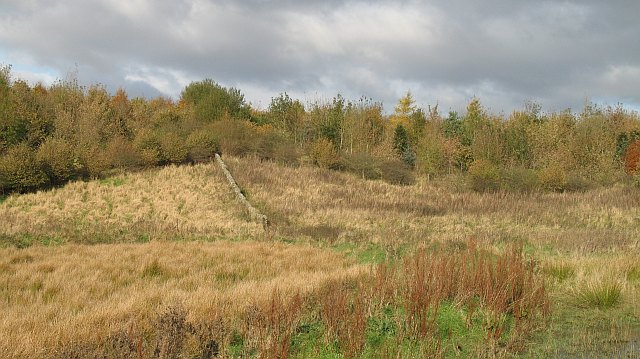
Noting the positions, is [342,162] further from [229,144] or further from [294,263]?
[294,263]

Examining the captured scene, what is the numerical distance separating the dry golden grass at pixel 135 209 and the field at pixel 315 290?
9.3 inches

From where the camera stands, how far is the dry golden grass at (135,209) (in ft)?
61.3

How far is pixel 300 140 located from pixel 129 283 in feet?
126

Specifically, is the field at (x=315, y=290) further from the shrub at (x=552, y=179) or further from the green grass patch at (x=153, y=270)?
the shrub at (x=552, y=179)

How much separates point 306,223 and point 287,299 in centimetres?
1409

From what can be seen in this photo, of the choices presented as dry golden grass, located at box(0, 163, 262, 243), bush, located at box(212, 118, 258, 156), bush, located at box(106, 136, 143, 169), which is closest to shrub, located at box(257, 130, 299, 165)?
bush, located at box(212, 118, 258, 156)

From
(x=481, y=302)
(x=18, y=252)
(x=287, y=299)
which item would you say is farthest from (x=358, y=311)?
(x=18, y=252)

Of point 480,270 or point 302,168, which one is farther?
point 302,168

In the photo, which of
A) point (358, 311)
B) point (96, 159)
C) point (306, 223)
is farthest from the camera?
point (96, 159)

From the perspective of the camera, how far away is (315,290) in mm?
8281

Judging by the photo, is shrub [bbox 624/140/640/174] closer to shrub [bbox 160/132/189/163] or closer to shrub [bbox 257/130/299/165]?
shrub [bbox 257/130/299/165]

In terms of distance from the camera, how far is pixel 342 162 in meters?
39.1

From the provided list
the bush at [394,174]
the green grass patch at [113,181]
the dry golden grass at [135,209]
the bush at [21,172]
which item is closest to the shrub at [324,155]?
the bush at [394,174]

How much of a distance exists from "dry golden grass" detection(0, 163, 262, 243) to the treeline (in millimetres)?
1936
